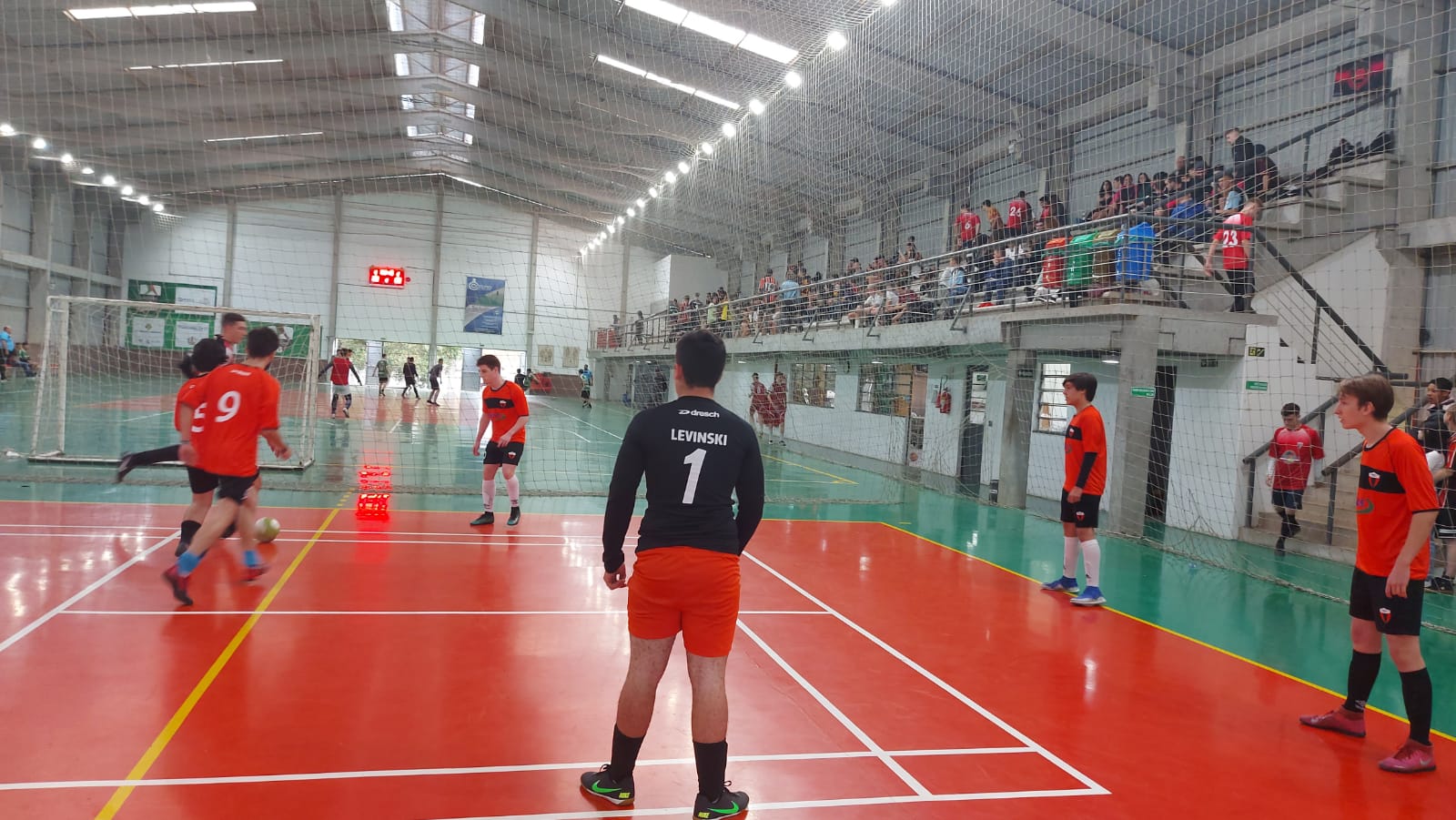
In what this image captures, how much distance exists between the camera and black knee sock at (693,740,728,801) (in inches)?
129

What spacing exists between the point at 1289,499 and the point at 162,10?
21.5 metres

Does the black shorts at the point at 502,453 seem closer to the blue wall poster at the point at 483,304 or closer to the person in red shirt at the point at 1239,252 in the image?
the person in red shirt at the point at 1239,252

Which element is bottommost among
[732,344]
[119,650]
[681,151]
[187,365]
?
[119,650]

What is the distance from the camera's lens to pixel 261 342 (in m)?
6.28

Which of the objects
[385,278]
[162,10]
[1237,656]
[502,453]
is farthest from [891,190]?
[385,278]

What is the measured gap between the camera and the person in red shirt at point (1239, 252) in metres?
11.0

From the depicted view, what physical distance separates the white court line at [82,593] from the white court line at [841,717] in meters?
4.45

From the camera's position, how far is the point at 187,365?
29.3ft

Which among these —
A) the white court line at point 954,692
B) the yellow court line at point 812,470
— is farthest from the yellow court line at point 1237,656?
the yellow court line at point 812,470

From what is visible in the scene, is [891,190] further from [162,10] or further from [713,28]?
[162,10]

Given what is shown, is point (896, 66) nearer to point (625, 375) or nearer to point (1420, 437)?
point (1420, 437)

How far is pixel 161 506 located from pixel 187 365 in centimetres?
174

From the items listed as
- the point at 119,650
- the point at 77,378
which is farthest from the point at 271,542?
the point at 77,378

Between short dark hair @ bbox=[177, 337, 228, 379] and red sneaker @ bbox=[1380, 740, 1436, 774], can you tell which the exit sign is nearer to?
short dark hair @ bbox=[177, 337, 228, 379]
